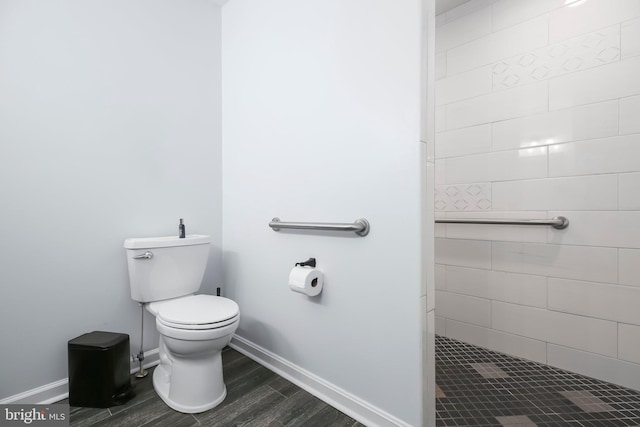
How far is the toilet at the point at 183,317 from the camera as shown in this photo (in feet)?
4.20

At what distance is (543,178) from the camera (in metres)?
1.67

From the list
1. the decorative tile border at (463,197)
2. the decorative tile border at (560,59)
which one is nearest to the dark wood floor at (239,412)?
the decorative tile border at (463,197)

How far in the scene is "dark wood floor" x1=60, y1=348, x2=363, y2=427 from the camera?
126 centimetres

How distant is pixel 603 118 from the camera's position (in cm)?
149

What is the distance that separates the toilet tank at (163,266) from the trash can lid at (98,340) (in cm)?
20

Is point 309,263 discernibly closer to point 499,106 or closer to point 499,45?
point 499,106

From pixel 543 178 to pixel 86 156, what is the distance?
2.40m

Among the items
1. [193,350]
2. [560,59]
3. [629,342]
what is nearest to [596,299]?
[629,342]

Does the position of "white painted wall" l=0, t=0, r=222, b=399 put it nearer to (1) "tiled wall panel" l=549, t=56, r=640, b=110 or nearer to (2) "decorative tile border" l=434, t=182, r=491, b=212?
(2) "decorative tile border" l=434, t=182, r=491, b=212

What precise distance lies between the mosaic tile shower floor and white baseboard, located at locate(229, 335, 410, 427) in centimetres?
25

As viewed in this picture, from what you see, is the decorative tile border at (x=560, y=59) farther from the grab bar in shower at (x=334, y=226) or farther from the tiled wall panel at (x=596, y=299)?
the grab bar in shower at (x=334, y=226)

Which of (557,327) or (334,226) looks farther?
(557,327)

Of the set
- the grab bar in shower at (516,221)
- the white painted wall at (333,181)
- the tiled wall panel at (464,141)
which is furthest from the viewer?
the tiled wall panel at (464,141)

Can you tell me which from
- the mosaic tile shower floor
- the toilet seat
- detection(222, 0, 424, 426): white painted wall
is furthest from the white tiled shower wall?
the toilet seat
